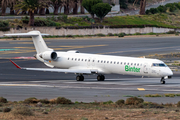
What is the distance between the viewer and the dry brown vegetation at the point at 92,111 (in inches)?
Result: 716

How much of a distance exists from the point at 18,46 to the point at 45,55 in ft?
144

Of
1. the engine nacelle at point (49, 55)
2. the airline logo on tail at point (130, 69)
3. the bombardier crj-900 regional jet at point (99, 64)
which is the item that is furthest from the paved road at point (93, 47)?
the airline logo on tail at point (130, 69)

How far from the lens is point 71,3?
120938 millimetres

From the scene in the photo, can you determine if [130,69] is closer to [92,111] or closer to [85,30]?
[92,111]

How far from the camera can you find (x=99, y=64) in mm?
37656

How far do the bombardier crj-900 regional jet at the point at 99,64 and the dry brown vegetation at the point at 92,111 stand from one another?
39.3 ft

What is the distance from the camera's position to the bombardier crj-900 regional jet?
3447cm

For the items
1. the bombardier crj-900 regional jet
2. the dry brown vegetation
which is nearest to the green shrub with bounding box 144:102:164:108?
the dry brown vegetation

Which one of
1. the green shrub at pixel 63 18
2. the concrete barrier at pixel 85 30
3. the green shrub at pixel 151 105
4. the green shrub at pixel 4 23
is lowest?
the green shrub at pixel 151 105

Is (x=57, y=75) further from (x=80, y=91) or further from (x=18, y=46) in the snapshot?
(x=18, y=46)

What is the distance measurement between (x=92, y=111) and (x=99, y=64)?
17851 millimetres

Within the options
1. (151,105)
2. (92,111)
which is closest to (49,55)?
(151,105)

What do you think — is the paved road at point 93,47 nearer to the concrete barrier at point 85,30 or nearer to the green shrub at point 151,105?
the concrete barrier at point 85,30

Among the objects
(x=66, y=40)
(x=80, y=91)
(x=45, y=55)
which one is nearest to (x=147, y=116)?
(x=80, y=91)
